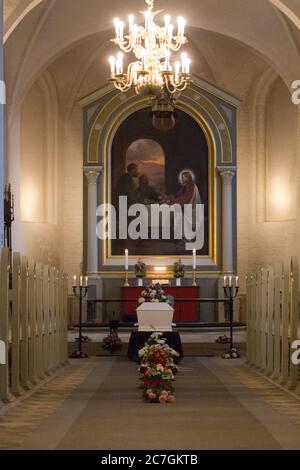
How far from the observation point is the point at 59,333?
1269 cm

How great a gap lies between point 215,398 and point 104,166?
35.6 feet

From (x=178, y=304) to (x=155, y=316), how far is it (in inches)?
191

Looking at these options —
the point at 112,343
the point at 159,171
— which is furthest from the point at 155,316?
the point at 159,171

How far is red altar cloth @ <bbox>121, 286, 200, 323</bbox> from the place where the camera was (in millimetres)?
17781

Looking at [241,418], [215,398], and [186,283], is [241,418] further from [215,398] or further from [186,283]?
[186,283]

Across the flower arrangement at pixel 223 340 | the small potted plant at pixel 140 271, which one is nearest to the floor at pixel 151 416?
the flower arrangement at pixel 223 340

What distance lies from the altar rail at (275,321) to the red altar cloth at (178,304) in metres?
4.35

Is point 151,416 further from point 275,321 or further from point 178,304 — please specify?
point 178,304

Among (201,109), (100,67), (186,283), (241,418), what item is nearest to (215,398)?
(241,418)

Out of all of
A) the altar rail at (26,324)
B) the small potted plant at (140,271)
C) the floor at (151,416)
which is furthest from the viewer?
the small potted plant at (140,271)

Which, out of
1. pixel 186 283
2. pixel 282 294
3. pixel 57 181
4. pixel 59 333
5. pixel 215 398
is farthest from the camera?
pixel 57 181

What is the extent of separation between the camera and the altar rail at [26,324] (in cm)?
837

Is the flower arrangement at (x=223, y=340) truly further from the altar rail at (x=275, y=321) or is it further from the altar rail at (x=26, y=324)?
the altar rail at (x=26, y=324)

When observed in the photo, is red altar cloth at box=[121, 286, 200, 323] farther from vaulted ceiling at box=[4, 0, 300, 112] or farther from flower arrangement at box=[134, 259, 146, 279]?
vaulted ceiling at box=[4, 0, 300, 112]
